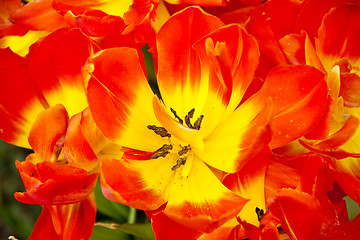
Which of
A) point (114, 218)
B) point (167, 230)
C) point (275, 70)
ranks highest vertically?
point (275, 70)

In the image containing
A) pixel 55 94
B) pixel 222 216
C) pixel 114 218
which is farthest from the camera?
pixel 114 218

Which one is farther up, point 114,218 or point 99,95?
point 99,95

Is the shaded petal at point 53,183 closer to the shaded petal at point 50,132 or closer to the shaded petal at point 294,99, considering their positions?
the shaded petal at point 50,132

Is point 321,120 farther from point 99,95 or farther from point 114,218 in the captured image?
point 114,218

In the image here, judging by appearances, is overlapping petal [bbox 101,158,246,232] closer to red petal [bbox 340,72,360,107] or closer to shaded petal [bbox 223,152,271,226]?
shaded petal [bbox 223,152,271,226]

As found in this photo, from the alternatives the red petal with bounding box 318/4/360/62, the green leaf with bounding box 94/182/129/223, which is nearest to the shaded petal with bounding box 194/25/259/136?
the red petal with bounding box 318/4/360/62

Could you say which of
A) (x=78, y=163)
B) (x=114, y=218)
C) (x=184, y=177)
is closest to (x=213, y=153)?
(x=184, y=177)

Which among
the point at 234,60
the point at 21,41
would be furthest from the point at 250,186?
the point at 21,41

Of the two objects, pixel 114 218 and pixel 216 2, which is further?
pixel 114 218

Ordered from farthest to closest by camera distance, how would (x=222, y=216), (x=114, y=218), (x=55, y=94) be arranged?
(x=114, y=218) → (x=55, y=94) → (x=222, y=216)
